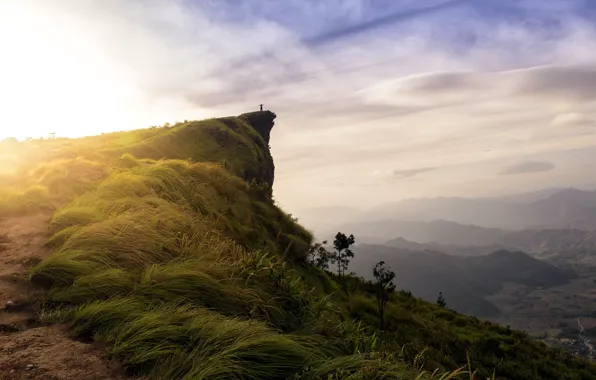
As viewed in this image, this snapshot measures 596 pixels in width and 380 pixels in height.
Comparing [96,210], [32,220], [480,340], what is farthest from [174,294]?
[480,340]

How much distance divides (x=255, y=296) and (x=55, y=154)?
16480 millimetres

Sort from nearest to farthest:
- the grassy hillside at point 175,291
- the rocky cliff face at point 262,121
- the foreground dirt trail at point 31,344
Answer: the foreground dirt trail at point 31,344 → the grassy hillside at point 175,291 → the rocky cliff face at point 262,121

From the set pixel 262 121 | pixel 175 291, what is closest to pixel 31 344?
pixel 175 291

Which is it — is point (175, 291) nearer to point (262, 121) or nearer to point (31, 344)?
point (31, 344)

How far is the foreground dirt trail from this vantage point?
4.14 metres

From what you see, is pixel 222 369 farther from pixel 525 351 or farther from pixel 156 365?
pixel 525 351

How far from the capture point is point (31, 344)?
4.76 meters

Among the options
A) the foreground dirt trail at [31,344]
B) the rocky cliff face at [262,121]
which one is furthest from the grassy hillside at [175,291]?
the rocky cliff face at [262,121]

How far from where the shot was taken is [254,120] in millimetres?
86875

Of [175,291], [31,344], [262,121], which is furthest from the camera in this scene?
[262,121]

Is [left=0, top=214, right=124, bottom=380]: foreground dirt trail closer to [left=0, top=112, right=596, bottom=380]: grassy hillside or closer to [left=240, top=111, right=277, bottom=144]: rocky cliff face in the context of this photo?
[left=0, top=112, right=596, bottom=380]: grassy hillside

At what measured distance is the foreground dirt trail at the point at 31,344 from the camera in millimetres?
4141

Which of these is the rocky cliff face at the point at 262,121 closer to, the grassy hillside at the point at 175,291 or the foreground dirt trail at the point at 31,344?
the grassy hillside at the point at 175,291

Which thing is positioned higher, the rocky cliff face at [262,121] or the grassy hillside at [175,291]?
the rocky cliff face at [262,121]
